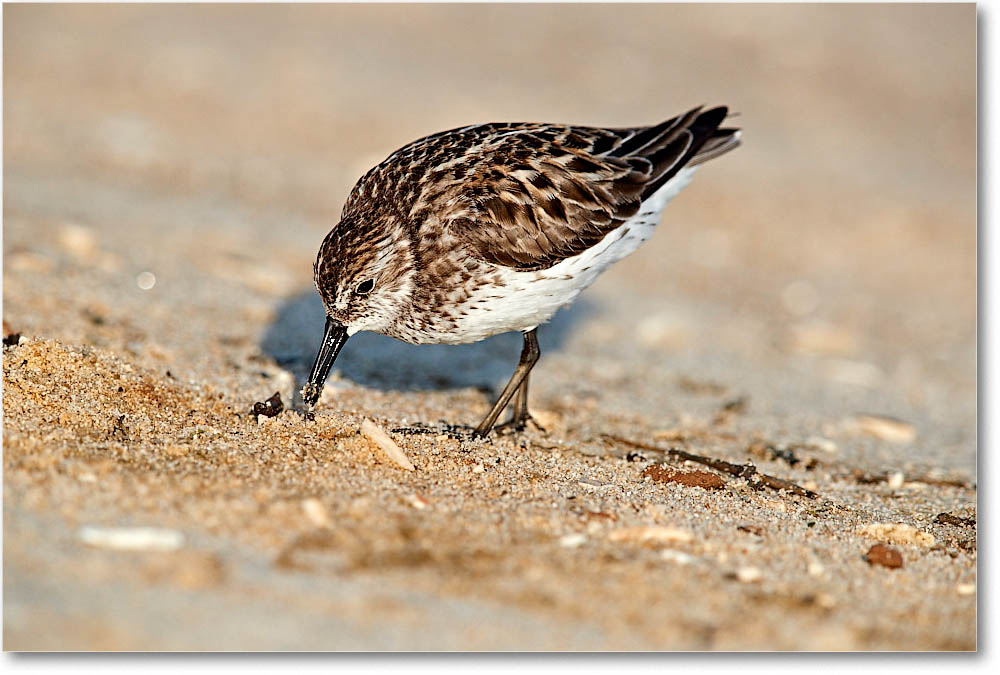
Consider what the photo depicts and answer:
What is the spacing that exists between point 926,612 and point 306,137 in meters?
8.43

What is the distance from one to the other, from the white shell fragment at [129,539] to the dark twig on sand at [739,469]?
2.69 meters

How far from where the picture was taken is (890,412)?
659 cm

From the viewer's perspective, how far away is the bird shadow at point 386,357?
19.0 feet

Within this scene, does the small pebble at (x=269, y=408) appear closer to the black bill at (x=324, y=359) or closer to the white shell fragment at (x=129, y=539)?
the black bill at (x=324, y=359)

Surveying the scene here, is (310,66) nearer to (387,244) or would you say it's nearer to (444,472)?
(387,244)

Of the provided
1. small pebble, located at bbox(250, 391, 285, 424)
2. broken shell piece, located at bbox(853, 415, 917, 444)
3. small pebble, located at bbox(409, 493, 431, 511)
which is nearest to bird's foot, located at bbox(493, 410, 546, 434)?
small pebble, located at bbox(250, 391, 285, 424)

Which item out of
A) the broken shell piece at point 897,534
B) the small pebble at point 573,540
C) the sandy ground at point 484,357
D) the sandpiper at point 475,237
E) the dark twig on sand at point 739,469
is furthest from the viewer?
the sandpiper at point 475,237

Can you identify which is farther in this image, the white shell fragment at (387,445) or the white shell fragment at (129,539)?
the white shell fragment at (387,445)

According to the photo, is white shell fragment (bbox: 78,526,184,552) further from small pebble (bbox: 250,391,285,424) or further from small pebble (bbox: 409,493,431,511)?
small pebble (bbox: 250,391,285,424)

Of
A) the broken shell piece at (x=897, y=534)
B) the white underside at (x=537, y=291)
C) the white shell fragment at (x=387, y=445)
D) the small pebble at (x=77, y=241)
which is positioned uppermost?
the small pebble at (x=77, y=241)

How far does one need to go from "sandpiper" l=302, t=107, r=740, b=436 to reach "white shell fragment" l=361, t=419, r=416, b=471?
1.96 ft

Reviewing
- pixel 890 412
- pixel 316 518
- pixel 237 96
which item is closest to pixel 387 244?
pixel 316 518

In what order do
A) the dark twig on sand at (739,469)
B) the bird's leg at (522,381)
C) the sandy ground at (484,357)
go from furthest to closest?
the bird's leg at (522,381) < the dark twig on sand at (739,469) < the sandy ground at (484,357)

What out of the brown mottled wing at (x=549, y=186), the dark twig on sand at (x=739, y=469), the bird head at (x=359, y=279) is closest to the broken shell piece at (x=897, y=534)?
the dark twig on sand at (x=739, y=469)
